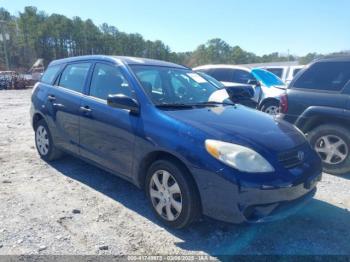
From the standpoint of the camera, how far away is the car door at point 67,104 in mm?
4547

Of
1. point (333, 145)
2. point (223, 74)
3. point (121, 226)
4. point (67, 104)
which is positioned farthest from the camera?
point (223, 74)

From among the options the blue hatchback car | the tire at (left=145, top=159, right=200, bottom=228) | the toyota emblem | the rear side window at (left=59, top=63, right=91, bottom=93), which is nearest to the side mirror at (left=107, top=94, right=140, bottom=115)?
the blue hatchback car

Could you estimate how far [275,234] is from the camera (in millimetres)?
3400

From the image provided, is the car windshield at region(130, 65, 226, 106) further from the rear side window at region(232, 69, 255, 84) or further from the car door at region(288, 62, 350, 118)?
the rear side window at region(232, 69, 255, 84)

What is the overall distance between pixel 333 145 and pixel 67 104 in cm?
405

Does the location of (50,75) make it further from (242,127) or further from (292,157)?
(292,157)

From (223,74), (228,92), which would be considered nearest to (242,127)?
(228,92)

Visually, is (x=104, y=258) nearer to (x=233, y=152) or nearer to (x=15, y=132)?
(x=233, y=152)

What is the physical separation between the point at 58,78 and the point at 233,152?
132 inches

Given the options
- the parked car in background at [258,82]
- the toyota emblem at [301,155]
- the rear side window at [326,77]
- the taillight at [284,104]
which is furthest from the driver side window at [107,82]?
the parked car in background at [258,82]

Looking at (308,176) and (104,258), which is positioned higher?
(308,176)

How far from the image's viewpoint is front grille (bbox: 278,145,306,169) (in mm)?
3133

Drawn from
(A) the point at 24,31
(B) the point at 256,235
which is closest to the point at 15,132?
(B) the point at 256,235

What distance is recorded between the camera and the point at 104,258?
296 centimetres
